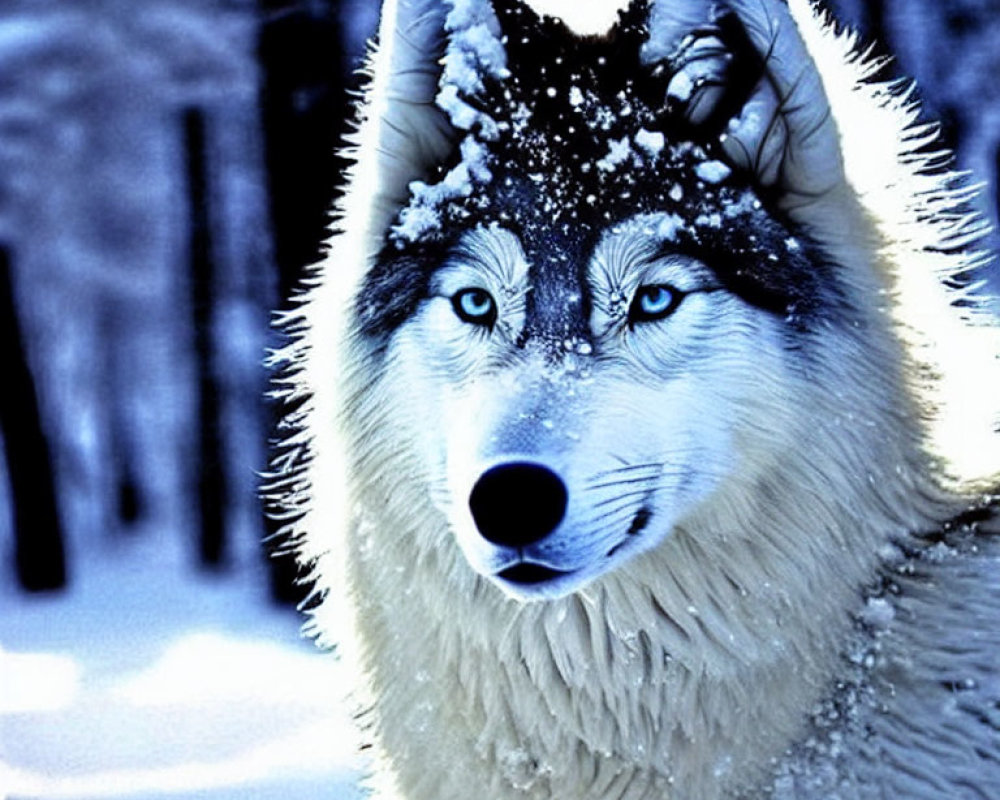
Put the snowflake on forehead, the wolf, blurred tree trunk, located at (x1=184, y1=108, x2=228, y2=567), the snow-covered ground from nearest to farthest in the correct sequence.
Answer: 1. the wolf
2. the snowflake on forehead
3. the snow-covered ground
4. blurred tree trunk, located at (x1=184, y1=108, x2=228, y2=567)

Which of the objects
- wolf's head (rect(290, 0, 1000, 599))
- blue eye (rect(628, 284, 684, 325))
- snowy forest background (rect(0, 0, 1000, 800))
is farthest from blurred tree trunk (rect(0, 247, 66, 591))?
blue eye (rect(628, 284, 684, 325))

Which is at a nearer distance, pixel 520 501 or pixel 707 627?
pixel 520 501

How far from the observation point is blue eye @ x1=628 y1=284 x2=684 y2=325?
3.26 metres

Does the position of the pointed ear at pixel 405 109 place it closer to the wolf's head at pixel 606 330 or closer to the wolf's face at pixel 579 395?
the wolf's head at pixel 606 330

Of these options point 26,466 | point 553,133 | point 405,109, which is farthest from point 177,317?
point 553,133

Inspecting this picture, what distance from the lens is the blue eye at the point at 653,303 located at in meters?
3.26

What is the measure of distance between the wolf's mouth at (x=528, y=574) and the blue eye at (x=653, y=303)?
0.53 m

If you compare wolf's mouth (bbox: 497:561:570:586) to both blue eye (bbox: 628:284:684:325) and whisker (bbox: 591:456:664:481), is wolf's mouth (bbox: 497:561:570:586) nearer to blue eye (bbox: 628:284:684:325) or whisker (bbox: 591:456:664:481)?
whisker (bbox: 591:456:664:481)

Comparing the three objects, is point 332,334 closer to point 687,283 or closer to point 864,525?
point 687,283

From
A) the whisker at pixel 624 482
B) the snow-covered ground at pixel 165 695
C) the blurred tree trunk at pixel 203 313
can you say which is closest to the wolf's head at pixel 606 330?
the whisker at pixel 624 482

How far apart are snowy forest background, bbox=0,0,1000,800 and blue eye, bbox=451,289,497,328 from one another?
3.98 m

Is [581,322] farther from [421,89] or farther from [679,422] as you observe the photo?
[421,89]

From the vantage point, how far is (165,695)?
410 inches

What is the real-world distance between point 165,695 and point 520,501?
7931mm
